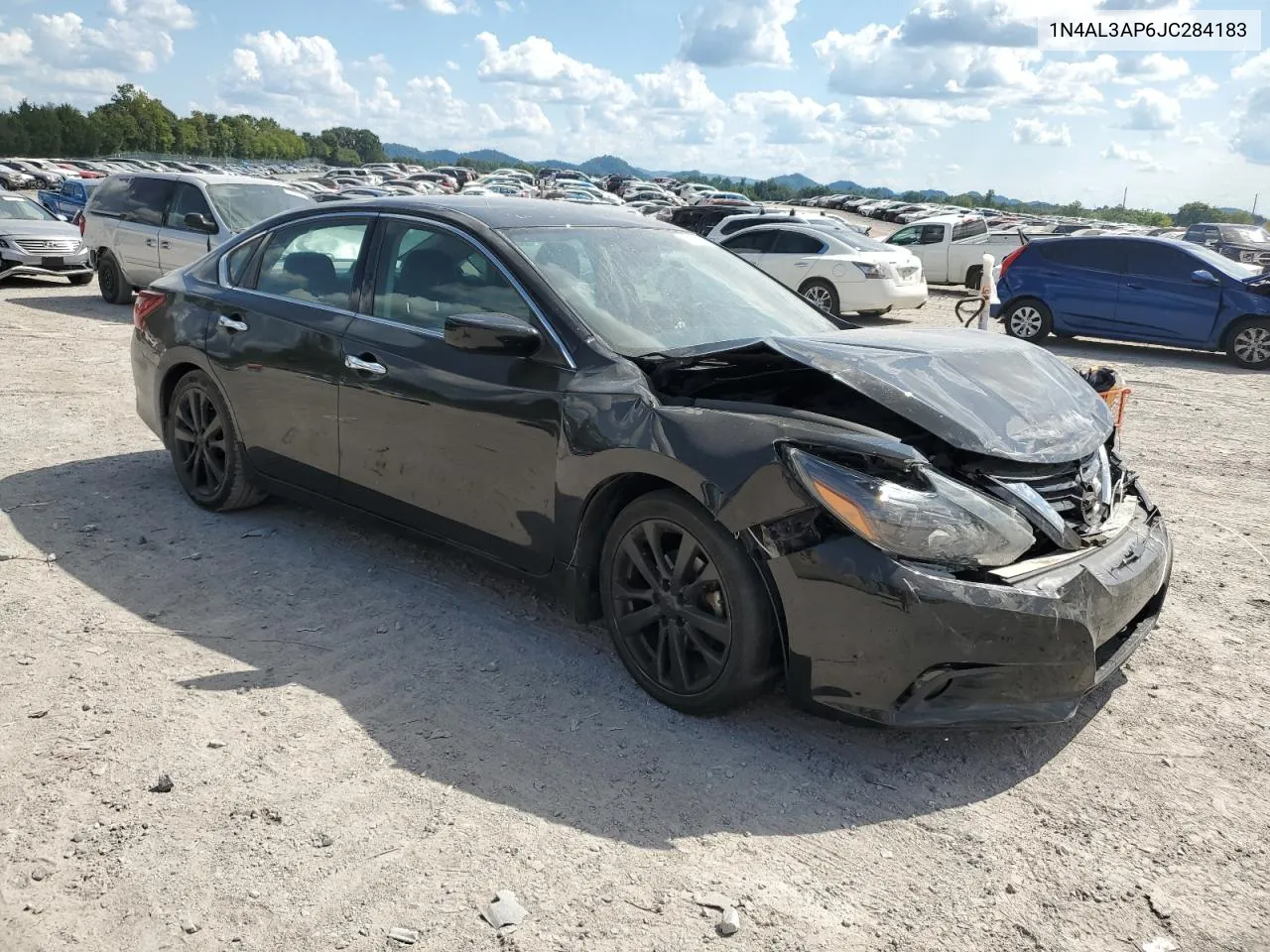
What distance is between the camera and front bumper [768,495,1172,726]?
120 inches

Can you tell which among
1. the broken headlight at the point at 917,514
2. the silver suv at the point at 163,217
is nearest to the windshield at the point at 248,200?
the silver suv at the point at 163,217

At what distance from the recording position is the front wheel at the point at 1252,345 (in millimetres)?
13273

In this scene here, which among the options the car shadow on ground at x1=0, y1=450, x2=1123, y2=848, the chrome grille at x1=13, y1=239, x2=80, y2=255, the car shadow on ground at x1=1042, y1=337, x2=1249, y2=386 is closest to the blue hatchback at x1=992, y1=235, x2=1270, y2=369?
the car shadow on ground at x1=1042, y1=337, x2=1249, y2=386

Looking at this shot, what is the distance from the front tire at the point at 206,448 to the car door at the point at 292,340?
147 millimetres

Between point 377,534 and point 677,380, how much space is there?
2.30 m

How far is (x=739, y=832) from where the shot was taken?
3014 mm

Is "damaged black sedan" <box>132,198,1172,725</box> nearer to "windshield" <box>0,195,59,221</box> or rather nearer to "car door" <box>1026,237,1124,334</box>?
"car door" <box>1026,237,1124,334</box>

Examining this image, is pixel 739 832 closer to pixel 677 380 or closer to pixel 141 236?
pixel 677 380

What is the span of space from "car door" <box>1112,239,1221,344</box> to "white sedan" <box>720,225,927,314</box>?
315cm

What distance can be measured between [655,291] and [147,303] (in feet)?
10.6

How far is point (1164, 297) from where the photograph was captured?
1392 centimetres

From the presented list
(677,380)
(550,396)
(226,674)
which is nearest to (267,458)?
(226,674)

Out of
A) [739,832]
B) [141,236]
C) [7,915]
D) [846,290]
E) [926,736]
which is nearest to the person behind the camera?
[7,915]

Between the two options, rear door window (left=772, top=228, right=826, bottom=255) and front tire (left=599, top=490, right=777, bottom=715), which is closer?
front tire (left=599, top=490, right=777, bottom=715)
